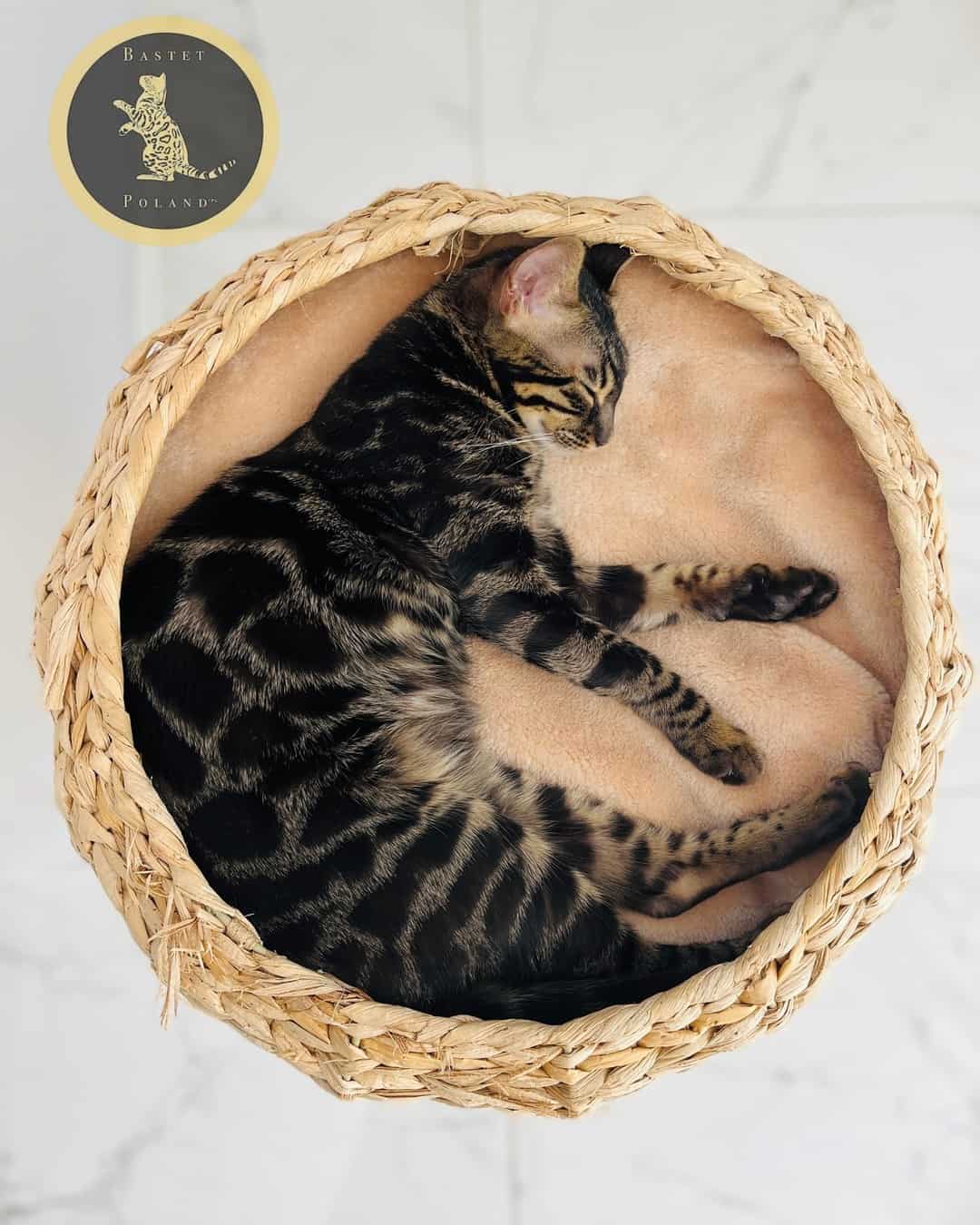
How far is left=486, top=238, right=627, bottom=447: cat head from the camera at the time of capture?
4.25ft

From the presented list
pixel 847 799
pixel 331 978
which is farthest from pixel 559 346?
pixel 331 978

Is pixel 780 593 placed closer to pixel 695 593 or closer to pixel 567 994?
pixel 695 593

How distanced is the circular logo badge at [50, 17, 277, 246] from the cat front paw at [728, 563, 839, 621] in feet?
3.10

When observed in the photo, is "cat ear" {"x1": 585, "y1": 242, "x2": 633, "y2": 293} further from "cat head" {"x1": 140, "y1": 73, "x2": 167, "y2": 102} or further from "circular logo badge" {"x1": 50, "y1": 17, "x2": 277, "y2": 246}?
"cat head" {"x1": 140, "y1": 73, "x2": 167, "y2": 102}

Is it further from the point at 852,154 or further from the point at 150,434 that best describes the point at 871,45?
the point at 150,434

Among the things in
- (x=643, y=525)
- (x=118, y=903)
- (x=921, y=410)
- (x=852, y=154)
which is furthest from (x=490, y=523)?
(x=852, y=154)

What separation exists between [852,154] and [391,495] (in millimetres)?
976

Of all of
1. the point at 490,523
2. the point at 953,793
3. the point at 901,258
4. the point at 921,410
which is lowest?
the point at 953,793

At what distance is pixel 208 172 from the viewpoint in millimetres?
1649

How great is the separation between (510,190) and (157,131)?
0.54m

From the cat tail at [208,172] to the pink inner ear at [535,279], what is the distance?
24.3 inches

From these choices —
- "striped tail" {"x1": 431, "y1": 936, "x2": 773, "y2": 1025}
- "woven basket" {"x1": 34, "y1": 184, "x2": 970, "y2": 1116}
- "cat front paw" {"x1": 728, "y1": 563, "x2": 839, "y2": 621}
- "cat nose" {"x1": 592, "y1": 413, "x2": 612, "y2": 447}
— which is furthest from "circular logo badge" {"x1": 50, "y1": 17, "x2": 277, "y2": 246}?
"striped tail" {"x1": 431, "y1": 936, "x2": 773, "y2": 1025}

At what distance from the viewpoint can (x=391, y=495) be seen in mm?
1317

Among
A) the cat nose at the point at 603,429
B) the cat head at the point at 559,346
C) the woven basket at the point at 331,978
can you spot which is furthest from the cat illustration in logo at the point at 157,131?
the cat nose at the point at 603,429
